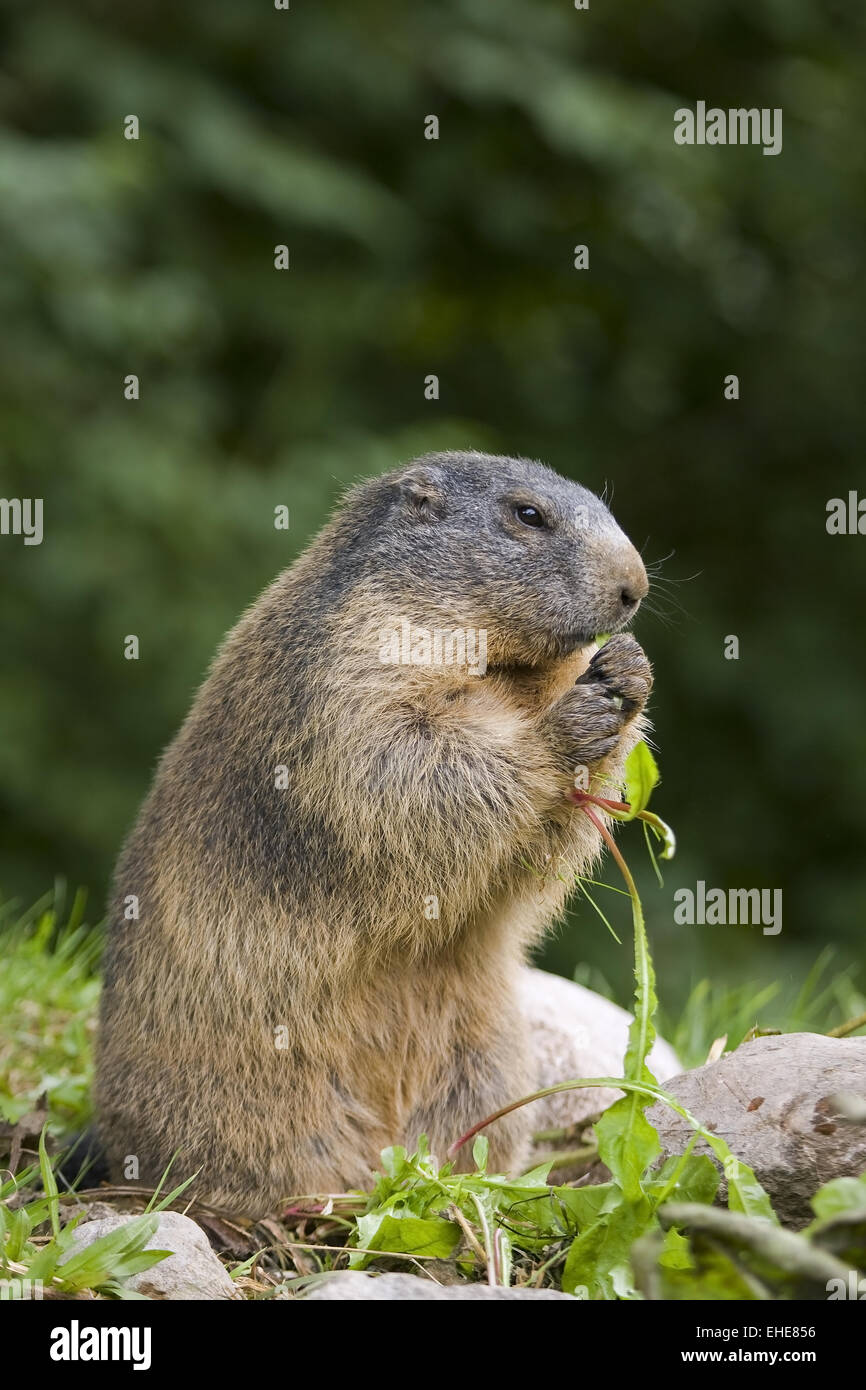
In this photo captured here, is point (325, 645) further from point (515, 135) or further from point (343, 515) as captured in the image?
point (515, 135)

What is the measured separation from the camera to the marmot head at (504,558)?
17.4 feet

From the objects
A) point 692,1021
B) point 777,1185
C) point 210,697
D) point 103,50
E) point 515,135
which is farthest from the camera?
point 515,135

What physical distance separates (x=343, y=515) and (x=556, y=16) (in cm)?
607

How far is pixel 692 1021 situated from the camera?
22.6ft

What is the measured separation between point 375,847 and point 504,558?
1134 millimetres

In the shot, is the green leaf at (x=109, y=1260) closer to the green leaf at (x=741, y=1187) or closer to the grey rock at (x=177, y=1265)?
the grey rock at (x=177, y=1265)

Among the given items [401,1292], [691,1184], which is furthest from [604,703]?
[401,1292]

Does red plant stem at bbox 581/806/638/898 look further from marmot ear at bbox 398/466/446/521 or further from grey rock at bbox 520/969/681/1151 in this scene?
marmot ear at bbox 398/466/446/521

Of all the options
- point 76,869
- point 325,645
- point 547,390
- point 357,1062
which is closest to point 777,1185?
point 357,1062

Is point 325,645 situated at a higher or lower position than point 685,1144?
higher

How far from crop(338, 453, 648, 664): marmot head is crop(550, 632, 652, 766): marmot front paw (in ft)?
0.74

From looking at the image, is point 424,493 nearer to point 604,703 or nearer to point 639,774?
point 604,703

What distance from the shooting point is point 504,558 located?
5.38m

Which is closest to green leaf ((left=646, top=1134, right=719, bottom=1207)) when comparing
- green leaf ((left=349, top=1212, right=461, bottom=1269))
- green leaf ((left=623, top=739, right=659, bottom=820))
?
green leaf ((left=349, top=1212, right=461, bottom=1269))
